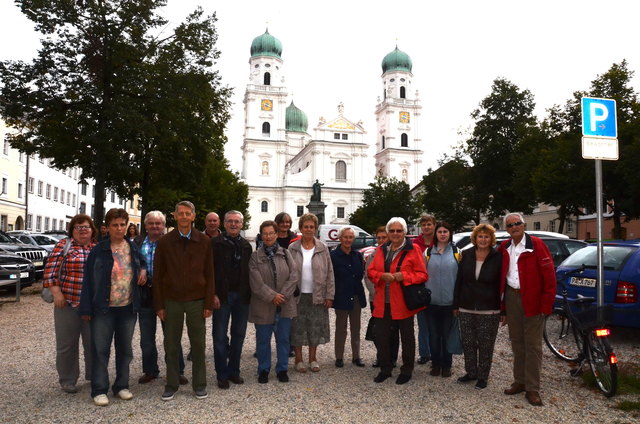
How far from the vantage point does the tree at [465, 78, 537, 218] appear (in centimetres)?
4300

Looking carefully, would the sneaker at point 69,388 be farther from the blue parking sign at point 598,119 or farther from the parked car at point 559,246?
the parked car at point 559,246

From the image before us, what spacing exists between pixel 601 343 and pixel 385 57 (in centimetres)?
9083

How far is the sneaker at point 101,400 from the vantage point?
523 centimetres

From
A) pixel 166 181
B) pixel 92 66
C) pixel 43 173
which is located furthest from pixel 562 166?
pixel 43 173

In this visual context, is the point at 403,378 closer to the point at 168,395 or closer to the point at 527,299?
the point at 527,299

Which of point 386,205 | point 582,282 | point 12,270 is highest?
point 386,205

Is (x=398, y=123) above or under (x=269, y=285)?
above

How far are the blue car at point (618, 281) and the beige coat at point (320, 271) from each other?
348 cm

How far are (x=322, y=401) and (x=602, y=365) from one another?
291 cm

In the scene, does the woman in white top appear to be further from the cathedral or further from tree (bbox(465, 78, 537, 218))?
the cathedral

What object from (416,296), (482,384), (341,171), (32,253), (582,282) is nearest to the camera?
(482,384)

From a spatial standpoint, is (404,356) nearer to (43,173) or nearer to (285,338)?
(285,338)

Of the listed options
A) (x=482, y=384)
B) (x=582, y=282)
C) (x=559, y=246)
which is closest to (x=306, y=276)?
(x=482, y=384)

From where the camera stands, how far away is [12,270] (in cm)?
1287
